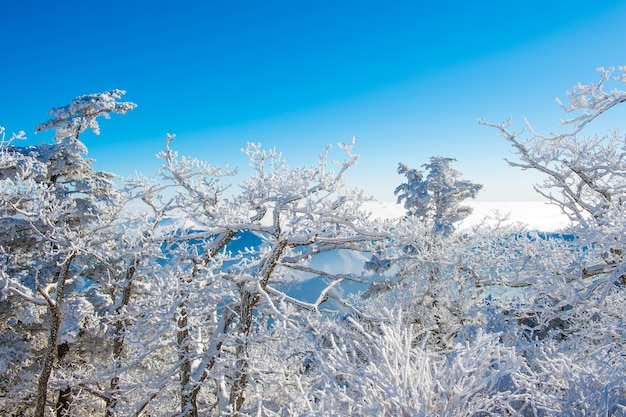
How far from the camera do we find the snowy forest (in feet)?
11.5

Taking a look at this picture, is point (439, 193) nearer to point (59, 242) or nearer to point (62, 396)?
point (59, 242)

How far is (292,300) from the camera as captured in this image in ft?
26.2

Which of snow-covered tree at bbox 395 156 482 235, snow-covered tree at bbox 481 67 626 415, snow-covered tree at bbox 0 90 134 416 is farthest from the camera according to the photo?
snow-covered tree at bbox 395 156 482 235

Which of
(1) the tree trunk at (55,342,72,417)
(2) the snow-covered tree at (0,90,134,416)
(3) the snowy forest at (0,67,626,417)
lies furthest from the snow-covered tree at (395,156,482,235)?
(1) the tree trunk at (55,342,72,417)

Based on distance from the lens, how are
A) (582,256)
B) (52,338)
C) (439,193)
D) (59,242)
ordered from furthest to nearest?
(439,193)
(59,242)
(52,338)
(582,256)

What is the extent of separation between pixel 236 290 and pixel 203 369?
1892mm

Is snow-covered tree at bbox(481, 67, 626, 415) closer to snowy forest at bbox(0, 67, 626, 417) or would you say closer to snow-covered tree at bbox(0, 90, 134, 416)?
snowy forest at bbox(0, 67, 626, 417)

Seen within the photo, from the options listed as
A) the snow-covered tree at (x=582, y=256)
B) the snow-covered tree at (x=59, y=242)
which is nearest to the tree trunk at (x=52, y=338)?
the snow-covered tree at (x=59, y=242)

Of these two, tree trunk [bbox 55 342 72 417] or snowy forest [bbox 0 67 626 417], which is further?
tree trunk [bbox 55 342 72 417]

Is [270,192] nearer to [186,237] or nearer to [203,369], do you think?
[186,237]

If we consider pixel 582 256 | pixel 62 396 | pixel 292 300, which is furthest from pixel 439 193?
pixel 62 396

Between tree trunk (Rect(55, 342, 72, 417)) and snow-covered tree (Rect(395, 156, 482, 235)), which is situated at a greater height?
snow-covered tree (Rect(395, 156, 482, 235))

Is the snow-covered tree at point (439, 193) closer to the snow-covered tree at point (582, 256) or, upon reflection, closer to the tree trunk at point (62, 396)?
the snow-covered tree at point (582, 256)

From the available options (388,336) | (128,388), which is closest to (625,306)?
(388,336)
